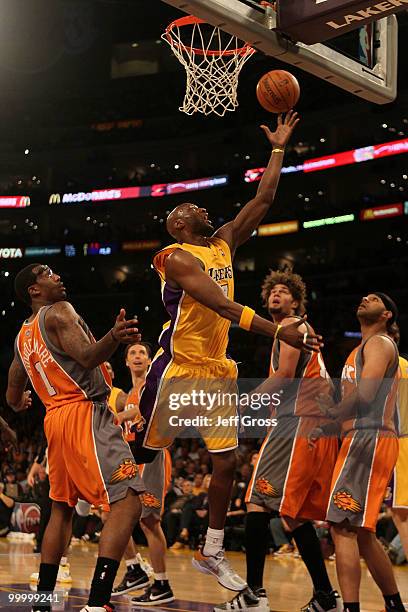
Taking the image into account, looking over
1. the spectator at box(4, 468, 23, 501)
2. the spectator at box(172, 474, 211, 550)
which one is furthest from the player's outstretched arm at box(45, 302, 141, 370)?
the spectator at box(4, 468, 23, 501)

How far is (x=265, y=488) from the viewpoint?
5.32 metres

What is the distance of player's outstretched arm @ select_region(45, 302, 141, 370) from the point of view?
15.0ft

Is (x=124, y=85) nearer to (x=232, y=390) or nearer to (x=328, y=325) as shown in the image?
(x=328, y=325)

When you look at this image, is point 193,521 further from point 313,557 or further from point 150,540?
point 313,557

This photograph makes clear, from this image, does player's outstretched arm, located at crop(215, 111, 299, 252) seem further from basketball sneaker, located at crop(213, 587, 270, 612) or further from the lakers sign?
basketball sneaker, located at crop(213, 587, 270, 612)

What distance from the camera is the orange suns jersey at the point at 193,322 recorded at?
17.4 feet

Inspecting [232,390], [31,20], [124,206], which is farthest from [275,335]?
[124,206]

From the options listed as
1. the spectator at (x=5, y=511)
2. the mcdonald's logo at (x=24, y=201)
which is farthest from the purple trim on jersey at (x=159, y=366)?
the mcdonald's logo at (x=24, y=201)

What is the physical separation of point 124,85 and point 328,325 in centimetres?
1220

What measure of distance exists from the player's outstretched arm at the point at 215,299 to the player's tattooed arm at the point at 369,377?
1.74 feet

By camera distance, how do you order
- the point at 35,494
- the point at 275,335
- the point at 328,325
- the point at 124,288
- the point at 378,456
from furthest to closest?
the point at 124,288, the point at 328,325, the point at 35,494, the point at 378,456, the point at 275,335

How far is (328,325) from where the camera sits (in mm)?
23188

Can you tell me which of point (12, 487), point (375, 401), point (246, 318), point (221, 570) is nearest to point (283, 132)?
point (246, 318)

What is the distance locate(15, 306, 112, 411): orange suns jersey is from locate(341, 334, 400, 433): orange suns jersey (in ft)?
5.01
